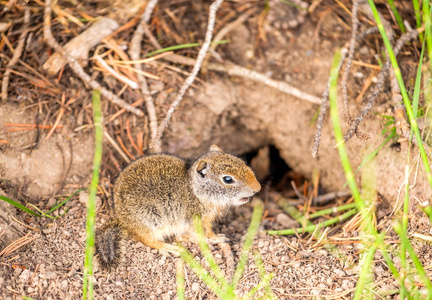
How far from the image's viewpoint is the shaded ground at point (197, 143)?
2.87 metres

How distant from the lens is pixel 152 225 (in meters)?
3.29

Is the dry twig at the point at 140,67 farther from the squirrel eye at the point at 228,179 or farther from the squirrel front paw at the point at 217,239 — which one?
the squirrel front paw at the point at 217,239

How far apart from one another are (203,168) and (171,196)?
0.36m

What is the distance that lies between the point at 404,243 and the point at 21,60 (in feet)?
11.3

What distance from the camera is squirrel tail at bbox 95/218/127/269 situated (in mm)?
2945

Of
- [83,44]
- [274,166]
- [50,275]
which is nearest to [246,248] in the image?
[50,275]

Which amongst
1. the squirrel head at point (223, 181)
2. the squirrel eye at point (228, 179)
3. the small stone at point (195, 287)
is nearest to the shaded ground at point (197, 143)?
the small stone at point (195, 287)

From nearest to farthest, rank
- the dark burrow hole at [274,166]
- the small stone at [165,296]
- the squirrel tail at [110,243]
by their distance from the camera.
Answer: the small stone at [165,296] → the squirrel tail at [110,243] → the dark burrow hole at [274,166]

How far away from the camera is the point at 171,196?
3.41 m

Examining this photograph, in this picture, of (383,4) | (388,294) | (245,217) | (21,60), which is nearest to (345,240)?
(388,294)

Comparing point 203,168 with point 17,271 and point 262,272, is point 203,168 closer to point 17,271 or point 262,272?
point 262,272

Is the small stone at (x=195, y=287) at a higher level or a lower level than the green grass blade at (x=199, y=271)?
lower

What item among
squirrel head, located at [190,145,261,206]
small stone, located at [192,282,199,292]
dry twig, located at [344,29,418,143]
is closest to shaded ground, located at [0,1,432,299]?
small stone, located at [192,282,199,292]

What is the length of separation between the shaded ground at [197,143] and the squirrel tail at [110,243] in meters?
0.08
